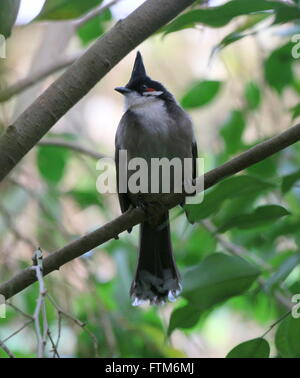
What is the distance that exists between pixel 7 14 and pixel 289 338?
47.1 inches

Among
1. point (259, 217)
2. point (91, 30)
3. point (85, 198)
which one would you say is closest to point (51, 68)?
point (91, 30)

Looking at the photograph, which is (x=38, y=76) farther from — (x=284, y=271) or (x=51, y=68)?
(x=284, y=271)

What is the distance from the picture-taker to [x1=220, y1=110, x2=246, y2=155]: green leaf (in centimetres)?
303

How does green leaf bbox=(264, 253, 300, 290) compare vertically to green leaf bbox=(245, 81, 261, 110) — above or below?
below

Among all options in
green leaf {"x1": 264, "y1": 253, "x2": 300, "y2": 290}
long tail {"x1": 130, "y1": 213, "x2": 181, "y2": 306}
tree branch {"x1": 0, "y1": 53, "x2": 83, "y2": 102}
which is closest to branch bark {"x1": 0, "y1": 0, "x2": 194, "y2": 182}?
green leaf {"x1": 264, "y1": 253, "x2": 300, "y2": 290}

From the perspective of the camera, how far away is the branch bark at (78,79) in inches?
72.3

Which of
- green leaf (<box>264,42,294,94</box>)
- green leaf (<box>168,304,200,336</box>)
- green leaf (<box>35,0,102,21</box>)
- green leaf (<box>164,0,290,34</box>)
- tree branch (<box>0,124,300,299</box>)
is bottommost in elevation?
green leaf (<box>168,304,200,336</box>)

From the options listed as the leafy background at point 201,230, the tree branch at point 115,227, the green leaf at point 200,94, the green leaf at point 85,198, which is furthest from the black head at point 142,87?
the tree branch at point 115,227

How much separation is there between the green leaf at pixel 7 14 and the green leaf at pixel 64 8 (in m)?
0.36

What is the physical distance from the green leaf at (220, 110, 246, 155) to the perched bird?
0.54 feet

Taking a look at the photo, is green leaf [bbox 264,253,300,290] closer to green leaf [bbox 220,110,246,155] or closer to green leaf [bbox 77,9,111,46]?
green leaf [bbox 220,110,246,155]
